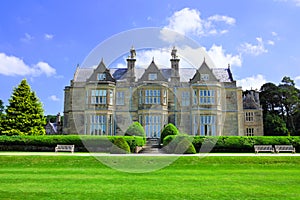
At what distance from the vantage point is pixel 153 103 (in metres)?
30.8

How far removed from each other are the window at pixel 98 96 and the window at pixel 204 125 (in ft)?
34.6

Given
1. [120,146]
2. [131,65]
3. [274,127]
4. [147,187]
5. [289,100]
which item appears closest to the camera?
[147,187]

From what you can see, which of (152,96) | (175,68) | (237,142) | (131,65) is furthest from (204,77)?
(237,142)

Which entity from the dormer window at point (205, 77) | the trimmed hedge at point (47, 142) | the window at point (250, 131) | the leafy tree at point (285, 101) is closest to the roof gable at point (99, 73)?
the trimmed hedge at point (47, 142)

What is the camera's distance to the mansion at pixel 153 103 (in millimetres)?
30812

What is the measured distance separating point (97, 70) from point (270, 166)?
2257 cm

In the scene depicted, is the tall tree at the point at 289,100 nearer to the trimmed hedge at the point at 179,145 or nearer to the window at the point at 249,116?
the window at the point at 249,116

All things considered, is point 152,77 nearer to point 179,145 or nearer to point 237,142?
point 179,145

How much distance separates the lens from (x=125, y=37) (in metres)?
9.57

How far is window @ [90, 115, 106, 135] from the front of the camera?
3073 centimetres

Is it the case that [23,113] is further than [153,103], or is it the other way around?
[153,103]

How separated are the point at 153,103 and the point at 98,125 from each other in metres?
6.61

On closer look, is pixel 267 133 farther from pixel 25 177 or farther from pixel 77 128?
pixel 25 177

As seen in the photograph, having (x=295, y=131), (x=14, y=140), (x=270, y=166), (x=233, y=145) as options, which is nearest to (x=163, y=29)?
(x=270, y=166)
